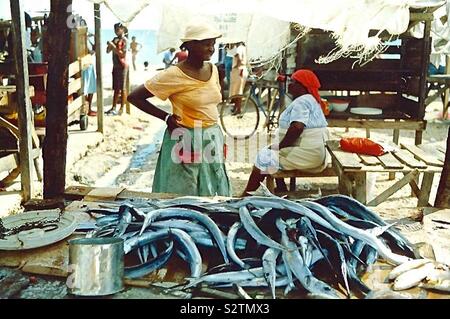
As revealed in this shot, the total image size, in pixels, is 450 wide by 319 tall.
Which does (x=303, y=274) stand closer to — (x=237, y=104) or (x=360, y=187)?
(x=360, y=187)

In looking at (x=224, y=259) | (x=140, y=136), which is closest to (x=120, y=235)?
(x=224, y=259)

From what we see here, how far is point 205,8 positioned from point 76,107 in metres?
4.00

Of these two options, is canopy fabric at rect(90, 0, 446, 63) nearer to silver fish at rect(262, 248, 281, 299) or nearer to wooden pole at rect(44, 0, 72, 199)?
wooden pole at rect(44, 0, 72, 199)

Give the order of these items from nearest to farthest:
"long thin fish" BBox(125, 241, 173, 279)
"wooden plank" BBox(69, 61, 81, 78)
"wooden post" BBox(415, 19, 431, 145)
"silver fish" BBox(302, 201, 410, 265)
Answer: "long thin fish" BBox(125, 241, 173, 279) < "silver fish" BBox(302, 201, 410, 265) < "wooden post" BBox(415, 19, 431, 145) < "wooden plank" BBox(69, 61, 81, 78)

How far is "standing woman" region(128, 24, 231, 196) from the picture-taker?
433 cm

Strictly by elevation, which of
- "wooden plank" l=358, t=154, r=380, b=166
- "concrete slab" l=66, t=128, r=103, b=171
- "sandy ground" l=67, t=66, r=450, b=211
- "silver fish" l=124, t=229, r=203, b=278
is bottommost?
"sandy ground" l=67, t=66, r=450, b=211

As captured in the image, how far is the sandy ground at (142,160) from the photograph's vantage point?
7.96m

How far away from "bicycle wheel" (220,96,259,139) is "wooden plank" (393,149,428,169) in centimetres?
543

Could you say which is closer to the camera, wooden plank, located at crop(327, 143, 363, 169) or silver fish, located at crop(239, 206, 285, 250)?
silver fish, located at crop(239, 206, 285, 250)

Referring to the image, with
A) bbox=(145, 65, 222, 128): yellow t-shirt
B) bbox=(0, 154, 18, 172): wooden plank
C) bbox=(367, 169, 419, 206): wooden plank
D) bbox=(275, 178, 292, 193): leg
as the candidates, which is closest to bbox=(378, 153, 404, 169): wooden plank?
bbox=(367, 169, 419, 206): wooden plank

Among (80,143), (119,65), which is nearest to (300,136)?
(80,143)

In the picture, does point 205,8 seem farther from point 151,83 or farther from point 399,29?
point 151,83

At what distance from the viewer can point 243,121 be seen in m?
12.7
